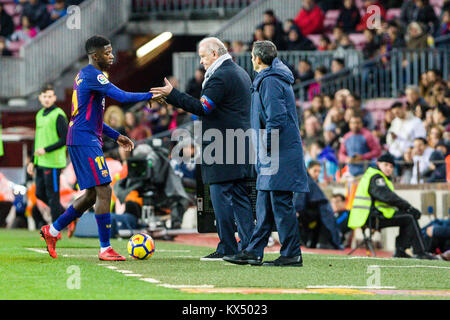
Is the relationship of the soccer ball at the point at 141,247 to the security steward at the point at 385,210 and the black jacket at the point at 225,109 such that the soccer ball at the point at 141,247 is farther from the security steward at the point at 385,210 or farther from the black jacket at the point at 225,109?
the security steward at the point at 385,210

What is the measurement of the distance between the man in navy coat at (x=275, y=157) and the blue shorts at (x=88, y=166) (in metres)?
1.57

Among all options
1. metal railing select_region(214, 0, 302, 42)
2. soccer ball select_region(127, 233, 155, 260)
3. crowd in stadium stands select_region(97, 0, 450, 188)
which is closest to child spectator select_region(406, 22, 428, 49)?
crowd in stadium stands select_region(97, 0, 450, 188)

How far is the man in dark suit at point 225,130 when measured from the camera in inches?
412

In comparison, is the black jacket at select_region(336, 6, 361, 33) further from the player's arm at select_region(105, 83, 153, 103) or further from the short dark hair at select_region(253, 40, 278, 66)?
the player's arm at select_region(105, 83, 153, 103)

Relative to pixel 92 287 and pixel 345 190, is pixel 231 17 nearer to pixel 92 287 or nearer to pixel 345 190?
pixel 345 190

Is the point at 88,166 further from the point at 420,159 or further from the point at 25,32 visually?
the point at 25,32

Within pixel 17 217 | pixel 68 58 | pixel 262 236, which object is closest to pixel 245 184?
pixel 262 236

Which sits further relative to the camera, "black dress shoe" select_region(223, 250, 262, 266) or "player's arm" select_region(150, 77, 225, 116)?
"black dress shoe" select_region(223, 250, 262, 266)

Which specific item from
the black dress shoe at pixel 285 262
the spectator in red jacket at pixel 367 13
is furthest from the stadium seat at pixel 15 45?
the black dress shoe at pixel 285 262

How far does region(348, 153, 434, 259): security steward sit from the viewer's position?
14.9 metres

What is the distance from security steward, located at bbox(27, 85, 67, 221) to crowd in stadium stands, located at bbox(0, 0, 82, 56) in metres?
13.7

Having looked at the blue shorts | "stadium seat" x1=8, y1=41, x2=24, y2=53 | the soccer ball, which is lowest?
the soccer ball

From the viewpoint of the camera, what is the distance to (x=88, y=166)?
10609 millimetres
